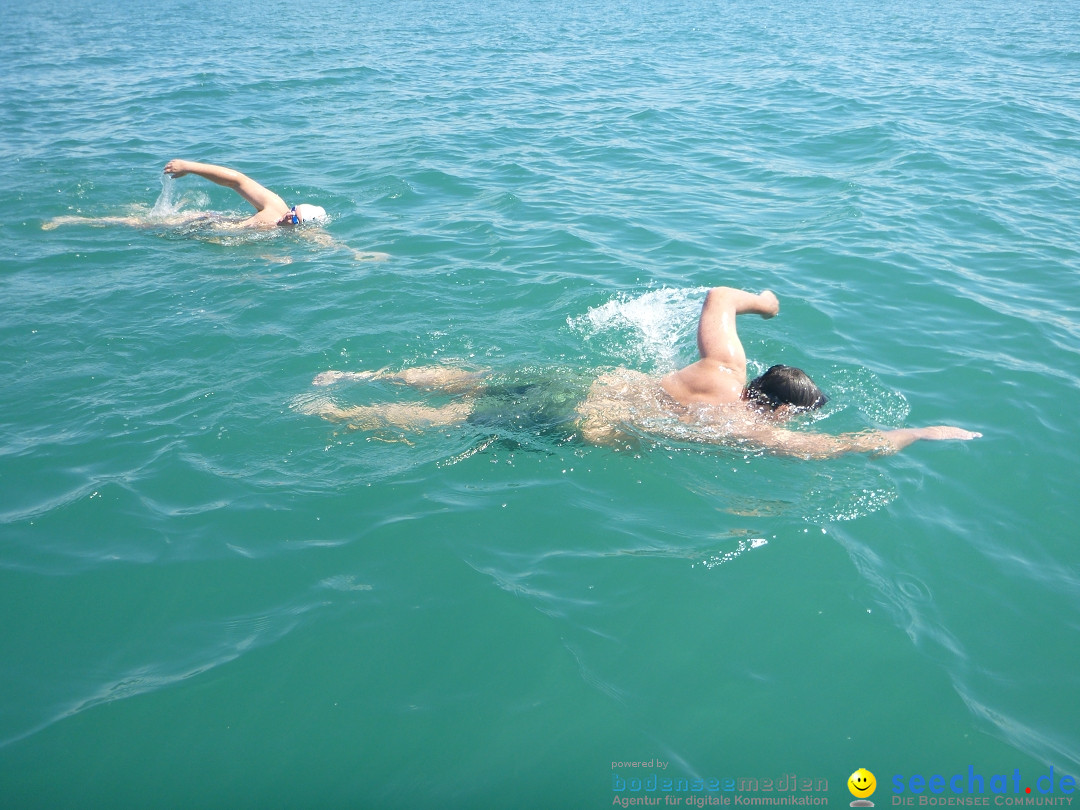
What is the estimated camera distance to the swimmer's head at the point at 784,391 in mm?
5691

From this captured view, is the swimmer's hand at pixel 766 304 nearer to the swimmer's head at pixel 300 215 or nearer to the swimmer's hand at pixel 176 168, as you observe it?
the swimmer's head at pixel 300 215

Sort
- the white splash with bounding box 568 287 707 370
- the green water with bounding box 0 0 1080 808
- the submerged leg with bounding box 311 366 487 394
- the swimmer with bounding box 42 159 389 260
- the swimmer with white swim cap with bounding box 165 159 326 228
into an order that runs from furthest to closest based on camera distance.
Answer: the swimmer with white swim cap with bounding box 165 159 326 228
the swimmer with bounding box 42 159 389 260
the white splash with bounding box 568 287 707 370
the submerged leg with bounding box 311 366 487 394
the green water with bounding box 0 0 1080 808

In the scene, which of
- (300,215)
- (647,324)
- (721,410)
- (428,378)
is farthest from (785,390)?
(300,215)

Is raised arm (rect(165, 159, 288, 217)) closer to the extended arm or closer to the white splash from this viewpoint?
the white splash

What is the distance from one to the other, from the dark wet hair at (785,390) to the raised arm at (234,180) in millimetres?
7346

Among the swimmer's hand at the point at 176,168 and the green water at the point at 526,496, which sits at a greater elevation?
the swimmer's hand at the point at 176,168

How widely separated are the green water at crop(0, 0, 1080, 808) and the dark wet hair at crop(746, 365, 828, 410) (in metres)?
0.52

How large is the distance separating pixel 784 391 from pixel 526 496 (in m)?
2.08

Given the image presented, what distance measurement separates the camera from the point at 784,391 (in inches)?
224

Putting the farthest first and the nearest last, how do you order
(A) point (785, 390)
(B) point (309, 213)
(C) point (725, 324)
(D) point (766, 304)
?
(B) point (309, 213), (D) point (766, 304), (C) point (725, 324), (A) point (785, 390)

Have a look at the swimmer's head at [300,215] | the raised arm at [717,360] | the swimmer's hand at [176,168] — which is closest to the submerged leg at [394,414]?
the raised arm at [717,360]

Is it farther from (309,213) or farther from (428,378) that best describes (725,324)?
(309,213)

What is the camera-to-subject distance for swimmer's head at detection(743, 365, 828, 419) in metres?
5.69

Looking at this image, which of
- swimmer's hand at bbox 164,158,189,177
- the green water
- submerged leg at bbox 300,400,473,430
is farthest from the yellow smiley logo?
swimmer's hand at bbox 164,158,189,177
